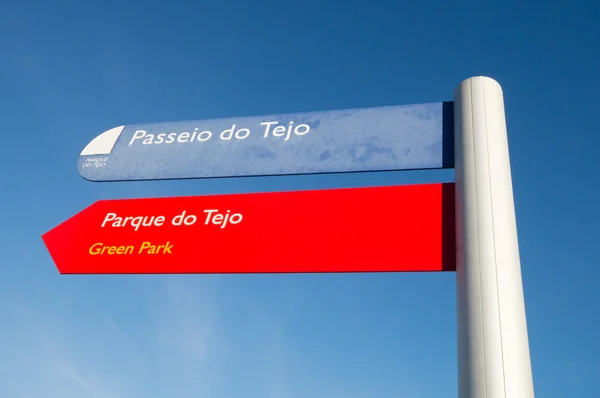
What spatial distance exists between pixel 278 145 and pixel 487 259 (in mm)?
1420

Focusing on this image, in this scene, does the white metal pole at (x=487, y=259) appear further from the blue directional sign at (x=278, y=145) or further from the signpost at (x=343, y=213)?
the blue directional sign at (x=278, y=145)

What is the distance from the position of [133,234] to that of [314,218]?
43.8 inches

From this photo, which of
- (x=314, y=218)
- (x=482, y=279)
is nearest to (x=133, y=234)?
(x=314, y=218)

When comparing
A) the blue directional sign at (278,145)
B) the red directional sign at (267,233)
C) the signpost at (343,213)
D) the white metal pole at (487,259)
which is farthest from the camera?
the blue directional sign at (278,145)

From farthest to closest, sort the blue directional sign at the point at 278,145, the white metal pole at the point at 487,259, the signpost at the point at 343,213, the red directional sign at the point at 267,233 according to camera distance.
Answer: the blue directional sign at the point at 278,145 → the red directional sign at the point at 267,233 → the signpost at the point at 343,213 → the white metal pole at the point at 487,259

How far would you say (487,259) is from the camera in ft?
7.77

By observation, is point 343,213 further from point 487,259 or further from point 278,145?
point 487,259

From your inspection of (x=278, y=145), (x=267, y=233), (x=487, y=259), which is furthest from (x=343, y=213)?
(x=487, y=259)

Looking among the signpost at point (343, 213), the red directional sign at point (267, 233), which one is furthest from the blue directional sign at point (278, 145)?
the red directional sign at point (267, 233)

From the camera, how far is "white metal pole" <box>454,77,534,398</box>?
2.15 m

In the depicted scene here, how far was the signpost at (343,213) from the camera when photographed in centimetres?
231

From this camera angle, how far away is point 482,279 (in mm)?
2328

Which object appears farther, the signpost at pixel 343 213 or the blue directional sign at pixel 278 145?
the blue directional sign at pixel 278 145

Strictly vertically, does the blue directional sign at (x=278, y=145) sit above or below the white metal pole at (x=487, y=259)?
above
